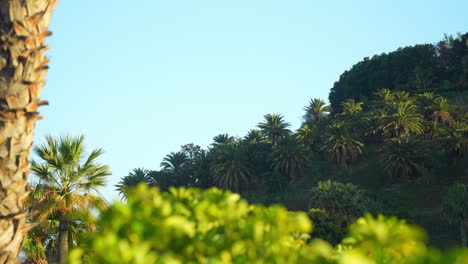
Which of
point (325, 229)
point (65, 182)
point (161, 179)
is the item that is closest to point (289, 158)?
point (161, 179)

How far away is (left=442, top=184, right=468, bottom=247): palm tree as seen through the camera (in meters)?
59.0

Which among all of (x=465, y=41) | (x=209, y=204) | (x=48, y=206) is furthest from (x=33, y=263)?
(x=465, y=41)

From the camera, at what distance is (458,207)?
5928 centimetres

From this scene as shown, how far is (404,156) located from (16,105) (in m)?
75.2

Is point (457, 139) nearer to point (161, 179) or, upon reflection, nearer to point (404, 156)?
point (404, 156)

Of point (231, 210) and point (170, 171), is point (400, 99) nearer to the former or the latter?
point (170, 171)

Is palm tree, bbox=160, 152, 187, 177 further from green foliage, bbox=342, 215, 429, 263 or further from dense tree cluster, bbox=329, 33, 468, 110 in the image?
green foliage, bbox=342, 215, 429, 263

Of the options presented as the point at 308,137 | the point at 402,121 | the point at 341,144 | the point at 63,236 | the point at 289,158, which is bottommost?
the point at 63,236

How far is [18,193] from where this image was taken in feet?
23.7

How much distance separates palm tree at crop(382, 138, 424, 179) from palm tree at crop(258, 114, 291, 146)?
25.9m

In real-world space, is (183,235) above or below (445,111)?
below

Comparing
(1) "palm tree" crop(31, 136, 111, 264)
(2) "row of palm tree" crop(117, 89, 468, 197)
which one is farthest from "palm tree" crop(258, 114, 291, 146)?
(1) "palm tree" crop(31, 136, 111, 264)

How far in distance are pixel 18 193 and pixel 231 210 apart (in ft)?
11.6

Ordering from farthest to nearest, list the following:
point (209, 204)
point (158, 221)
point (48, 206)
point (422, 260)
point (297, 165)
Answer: point (297, 165) → point (48, 206) → point (209, 204) → point (158, 221) → point (422, 260)
